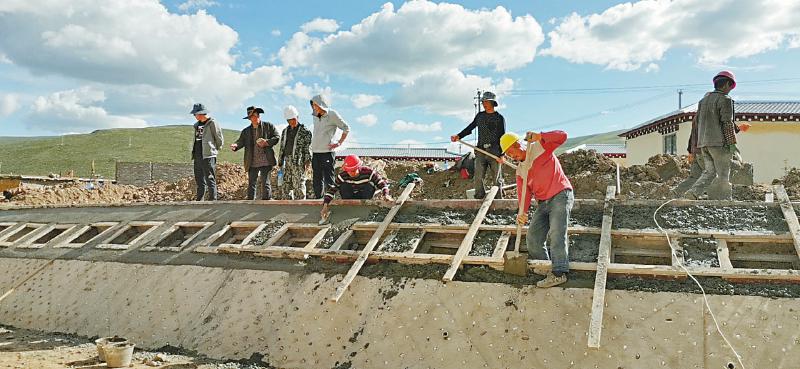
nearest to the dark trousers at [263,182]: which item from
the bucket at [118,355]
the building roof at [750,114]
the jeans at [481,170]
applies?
the jeans at [481,170]

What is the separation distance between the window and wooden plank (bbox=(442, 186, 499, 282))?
54.3 ft

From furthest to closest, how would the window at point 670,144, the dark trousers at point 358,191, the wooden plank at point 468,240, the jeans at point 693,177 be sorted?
1. the window at point 670,144
2. the dark trousers at point 358,191
3. the jeans at point 693,177
4. the wooden plank at point 468,240

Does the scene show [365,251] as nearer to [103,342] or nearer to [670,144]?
[103,342]

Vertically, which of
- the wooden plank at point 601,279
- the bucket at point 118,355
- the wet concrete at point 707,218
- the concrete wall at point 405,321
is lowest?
the bucket at point 118,355

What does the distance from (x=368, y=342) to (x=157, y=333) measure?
8.51ft

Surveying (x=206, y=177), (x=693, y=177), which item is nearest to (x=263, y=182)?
(x=206, y=177)

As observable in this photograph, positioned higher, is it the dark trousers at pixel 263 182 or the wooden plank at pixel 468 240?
the dark trousers at pixel 263 182

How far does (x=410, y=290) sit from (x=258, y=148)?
470 centimetres

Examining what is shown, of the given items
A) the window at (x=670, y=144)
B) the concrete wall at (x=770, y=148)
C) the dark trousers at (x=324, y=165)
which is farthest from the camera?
the window at (x=670, y=144)

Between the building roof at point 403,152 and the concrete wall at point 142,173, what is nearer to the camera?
the concrete wall at point 142,173

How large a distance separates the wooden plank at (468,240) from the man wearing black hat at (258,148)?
4078 millimetres

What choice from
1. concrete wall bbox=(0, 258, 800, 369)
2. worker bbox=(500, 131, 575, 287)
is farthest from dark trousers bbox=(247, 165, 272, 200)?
worker bbox=(500, 131, 575, 287)

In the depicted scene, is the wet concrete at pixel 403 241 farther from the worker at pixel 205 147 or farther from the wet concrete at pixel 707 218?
the worker at pixel 205 147

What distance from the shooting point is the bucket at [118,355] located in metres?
5.57
